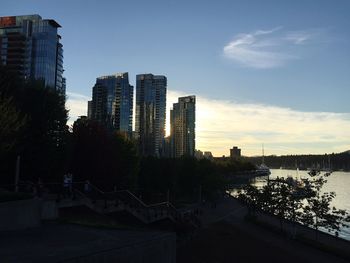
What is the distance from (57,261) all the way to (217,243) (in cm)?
3103

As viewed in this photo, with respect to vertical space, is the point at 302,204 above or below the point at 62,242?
below

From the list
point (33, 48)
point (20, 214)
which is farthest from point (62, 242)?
point (33, 48)

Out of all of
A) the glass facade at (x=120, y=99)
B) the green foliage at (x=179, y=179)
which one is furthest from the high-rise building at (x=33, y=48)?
the green foliage at (x=179, y=179)

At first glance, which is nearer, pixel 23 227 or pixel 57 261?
pixel 57 261

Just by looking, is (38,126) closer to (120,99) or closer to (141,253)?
(141,253)

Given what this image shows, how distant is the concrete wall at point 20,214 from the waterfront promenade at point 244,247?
1580 cm

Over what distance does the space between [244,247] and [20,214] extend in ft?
85.2

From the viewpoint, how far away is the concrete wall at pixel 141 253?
1347 cm

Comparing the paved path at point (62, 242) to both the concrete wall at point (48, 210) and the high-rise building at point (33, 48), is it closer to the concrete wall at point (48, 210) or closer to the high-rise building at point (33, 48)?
the concrete wall at point (48, 210)

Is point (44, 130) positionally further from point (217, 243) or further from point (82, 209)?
point (217, 243)

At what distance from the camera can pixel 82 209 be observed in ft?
97.9

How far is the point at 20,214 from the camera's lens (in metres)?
19.6

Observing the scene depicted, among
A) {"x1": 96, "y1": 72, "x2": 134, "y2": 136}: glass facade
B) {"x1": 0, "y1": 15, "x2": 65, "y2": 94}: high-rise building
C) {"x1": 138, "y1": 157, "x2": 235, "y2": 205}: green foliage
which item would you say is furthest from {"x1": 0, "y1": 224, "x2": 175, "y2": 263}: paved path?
{"x1": 96, "y1": 72, "x2": 134, "y2": 136}: glass facade

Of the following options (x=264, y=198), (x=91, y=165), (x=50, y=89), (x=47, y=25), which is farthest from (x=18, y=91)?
(x=47, y=25)
